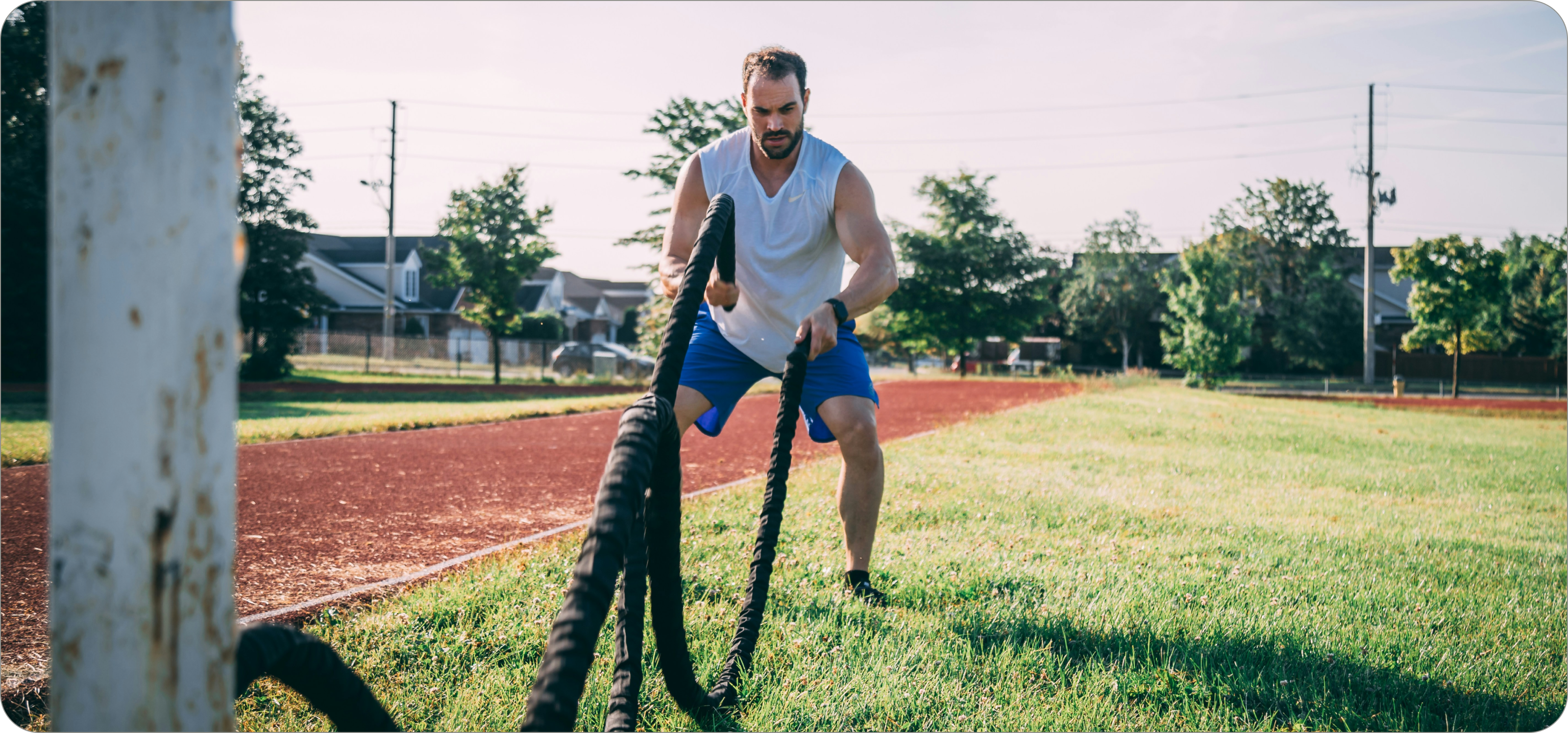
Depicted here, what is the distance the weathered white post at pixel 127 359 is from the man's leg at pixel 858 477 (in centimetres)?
275

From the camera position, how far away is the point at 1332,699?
2693 millimetres

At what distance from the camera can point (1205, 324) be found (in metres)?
34.3

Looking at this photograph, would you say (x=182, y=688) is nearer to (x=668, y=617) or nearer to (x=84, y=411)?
(x=84, y=411)

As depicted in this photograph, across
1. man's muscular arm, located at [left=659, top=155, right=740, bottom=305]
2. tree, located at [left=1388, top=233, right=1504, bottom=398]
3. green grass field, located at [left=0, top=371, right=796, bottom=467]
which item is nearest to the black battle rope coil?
man's muscular arm, located at [left=659, top=155, right=740, bottom=305]

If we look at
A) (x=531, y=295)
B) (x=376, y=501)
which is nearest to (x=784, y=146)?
(x=376, y=501)

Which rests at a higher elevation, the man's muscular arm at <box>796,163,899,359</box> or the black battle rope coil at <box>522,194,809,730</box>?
the man's muscular arm at <box>796,163,899,359</box>

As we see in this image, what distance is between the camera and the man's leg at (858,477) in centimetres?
354

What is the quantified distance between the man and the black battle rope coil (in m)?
0.59

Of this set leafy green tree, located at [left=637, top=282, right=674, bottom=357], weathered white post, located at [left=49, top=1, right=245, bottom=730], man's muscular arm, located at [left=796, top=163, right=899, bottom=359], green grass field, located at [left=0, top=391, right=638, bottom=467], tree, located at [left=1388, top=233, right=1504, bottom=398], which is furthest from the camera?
tree, located at [left=1388, top=233, right=1504, bottom=398]

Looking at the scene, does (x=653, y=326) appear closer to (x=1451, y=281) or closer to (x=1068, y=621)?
(x=1068, y=621)

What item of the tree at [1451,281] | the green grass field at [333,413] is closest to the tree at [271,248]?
the green grass field at [333,413]

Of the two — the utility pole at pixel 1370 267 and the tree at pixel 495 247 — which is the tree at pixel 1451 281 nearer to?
the utility pole at pixel 1370 267

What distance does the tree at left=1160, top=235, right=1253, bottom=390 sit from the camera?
33719 mm

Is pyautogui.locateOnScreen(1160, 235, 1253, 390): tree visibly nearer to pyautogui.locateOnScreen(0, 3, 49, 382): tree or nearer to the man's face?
the man's face
